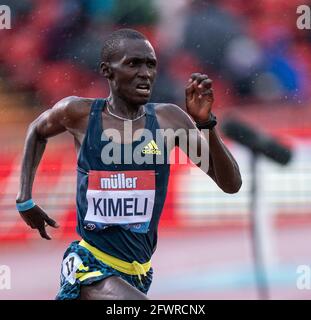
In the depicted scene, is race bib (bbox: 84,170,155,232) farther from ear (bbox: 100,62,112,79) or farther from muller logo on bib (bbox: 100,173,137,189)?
ear (bbox: 100,62,112,79)

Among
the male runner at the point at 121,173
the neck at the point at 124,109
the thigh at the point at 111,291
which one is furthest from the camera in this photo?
the neck at the point at 124,109

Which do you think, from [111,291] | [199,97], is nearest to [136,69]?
[199,97]

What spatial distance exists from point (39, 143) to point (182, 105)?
184 cm

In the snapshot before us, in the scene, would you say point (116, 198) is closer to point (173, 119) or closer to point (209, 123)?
point (173, 119)

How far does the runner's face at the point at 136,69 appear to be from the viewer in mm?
3383

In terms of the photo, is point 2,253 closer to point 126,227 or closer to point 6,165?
point 6,165

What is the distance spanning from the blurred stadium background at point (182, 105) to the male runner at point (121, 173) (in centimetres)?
180

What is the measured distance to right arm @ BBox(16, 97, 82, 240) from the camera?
3549 millimetres

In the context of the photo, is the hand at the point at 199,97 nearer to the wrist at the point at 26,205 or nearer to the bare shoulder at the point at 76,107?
the bare shoulder at the point at 76,107

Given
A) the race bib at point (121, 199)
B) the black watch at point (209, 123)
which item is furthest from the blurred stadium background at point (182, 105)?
the black watch at point (209, 123)

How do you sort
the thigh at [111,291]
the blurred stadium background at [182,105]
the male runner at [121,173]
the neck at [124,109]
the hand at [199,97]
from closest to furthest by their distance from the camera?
the hand at [199,97], the thigh at [111,291], the male runner at [121,173], the neck at [124,109], the blurred stadium background at [182,105]

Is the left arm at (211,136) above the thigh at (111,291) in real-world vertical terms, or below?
above

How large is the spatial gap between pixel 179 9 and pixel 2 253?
6.58 feet

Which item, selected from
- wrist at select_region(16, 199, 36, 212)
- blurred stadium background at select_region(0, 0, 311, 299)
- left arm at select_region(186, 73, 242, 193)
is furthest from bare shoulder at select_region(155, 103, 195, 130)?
blurred stadium background at select_region(0, 0, 311, 299)
